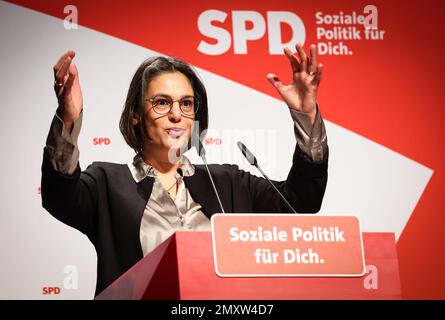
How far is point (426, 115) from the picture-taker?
4266mm

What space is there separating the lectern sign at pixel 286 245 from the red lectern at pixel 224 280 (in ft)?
0.07

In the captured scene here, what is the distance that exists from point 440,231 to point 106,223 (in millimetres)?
1602

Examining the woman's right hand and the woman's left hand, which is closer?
the woman's right hand

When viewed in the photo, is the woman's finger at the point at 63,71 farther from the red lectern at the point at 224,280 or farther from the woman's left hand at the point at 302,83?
the red lectern at the point at 224,280

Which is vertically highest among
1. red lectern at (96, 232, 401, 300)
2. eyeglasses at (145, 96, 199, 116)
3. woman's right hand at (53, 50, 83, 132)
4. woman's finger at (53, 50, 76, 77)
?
eyeglasses at (145, 96, 199, 116)

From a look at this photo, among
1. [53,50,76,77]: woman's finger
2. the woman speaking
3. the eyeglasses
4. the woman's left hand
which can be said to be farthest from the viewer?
the eyeglasses

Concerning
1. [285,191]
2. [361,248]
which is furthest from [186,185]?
[361,248]

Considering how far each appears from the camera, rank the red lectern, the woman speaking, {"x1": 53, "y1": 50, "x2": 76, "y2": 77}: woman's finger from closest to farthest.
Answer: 1. the red lectern
2. {"x1": 53, "y1": 50, "x2": 76, "y2": 77}: woman's finger
3. the woman speaking

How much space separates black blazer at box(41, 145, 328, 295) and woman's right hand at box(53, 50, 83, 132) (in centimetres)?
28

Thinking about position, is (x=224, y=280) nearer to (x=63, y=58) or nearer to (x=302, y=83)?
(x=63, y=58)

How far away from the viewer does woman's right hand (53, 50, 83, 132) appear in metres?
2.96

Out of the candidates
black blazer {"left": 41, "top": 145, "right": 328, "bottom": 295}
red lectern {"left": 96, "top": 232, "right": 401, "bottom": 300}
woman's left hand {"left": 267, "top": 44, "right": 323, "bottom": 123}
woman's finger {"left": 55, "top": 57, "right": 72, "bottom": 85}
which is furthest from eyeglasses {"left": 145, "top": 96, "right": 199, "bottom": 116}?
red lectern {"left": 96, "top": 232, "right": 401, "bottom": 300}

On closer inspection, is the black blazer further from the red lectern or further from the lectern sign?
the lectern sign

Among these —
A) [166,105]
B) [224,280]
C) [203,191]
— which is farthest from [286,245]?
[166,105]
